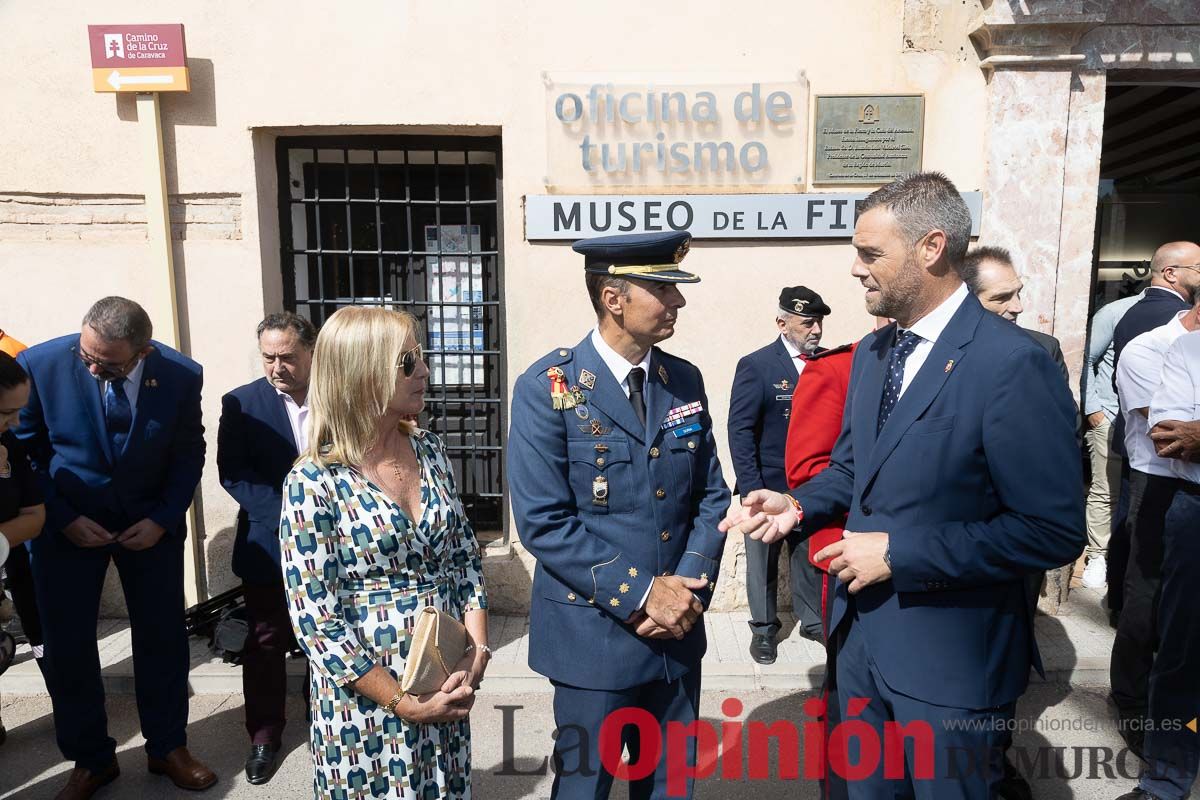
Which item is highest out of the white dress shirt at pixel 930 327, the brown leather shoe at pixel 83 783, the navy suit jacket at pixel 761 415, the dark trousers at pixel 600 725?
the white dress shirt at pixel 930 327

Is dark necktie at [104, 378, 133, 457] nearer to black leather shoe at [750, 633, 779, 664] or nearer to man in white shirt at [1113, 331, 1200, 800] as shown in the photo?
black leather shoe at [750, 633, 779, 664]

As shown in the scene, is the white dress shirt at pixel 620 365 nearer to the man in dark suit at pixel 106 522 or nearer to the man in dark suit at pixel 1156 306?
the man in dark suit at pixel 106 522

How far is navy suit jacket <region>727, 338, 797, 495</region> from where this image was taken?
14.6 ft

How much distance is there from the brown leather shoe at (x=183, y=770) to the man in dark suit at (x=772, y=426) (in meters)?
2.78

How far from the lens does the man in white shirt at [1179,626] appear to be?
121 inches

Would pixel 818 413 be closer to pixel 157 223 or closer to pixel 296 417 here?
pixel 296 417

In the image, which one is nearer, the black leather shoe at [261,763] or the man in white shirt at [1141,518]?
the man in white shirt at [1141,518]

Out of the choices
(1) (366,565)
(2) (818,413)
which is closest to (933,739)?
(2) (818,413)

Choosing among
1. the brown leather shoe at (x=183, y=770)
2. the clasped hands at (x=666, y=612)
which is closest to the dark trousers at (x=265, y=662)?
the brown leather shoe at (x=183, y=770)

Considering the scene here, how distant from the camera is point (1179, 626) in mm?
3104

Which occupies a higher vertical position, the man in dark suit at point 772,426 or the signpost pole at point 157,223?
the signpost pole at point 157,223

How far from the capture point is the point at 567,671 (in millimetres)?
2451

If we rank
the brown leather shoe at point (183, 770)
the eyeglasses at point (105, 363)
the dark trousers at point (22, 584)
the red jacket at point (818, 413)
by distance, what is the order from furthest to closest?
the dark trousers at point (22, 584)
the brown leather shoe at point (183, 770)
the eyeglasses at point (105, 363)
the red jacket at point (818, 413)

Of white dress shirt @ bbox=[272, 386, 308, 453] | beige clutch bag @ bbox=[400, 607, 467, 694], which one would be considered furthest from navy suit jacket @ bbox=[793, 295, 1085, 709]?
white dress shirt @ bbox=[272, 386, 308, 453]
